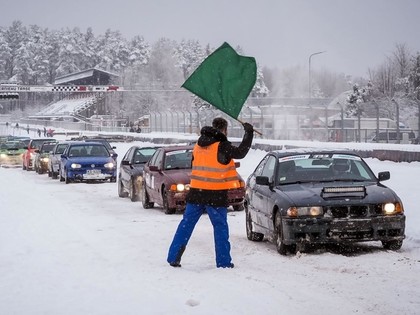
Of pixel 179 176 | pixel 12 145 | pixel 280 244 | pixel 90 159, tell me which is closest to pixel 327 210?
pixel 280 244

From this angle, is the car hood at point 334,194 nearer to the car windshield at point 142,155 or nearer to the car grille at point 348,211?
the car grille at point 348,211

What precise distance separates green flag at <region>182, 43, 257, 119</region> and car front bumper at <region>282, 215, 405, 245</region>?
1.65 metres

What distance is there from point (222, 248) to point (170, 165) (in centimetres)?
872

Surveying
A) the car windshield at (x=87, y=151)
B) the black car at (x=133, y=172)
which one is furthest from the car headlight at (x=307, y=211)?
the car windshield at (x=87, y=151)

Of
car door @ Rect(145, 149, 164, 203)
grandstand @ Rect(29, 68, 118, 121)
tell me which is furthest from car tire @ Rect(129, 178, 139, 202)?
grandstand @ Rect(29, 68, 118, 121)

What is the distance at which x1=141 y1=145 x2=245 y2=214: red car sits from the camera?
16.8 metres

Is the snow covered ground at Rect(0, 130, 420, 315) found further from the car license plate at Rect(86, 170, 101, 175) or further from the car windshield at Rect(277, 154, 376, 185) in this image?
the car license plate at Rect(86, 170, 101, 175)

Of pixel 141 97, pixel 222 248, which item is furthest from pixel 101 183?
pixel 141 97

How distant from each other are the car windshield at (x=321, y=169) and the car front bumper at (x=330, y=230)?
3.54 feet

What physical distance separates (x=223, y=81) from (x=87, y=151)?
19.1 metres

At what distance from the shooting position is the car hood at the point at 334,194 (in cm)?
1051

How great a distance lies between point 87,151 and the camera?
2881cm

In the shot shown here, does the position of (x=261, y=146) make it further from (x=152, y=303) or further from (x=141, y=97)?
(x=141, y=97)

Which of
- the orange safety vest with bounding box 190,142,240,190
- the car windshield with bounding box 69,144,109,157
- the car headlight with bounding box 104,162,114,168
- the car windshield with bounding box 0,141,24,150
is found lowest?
the car windshield with bounding box 0,141,24,150
